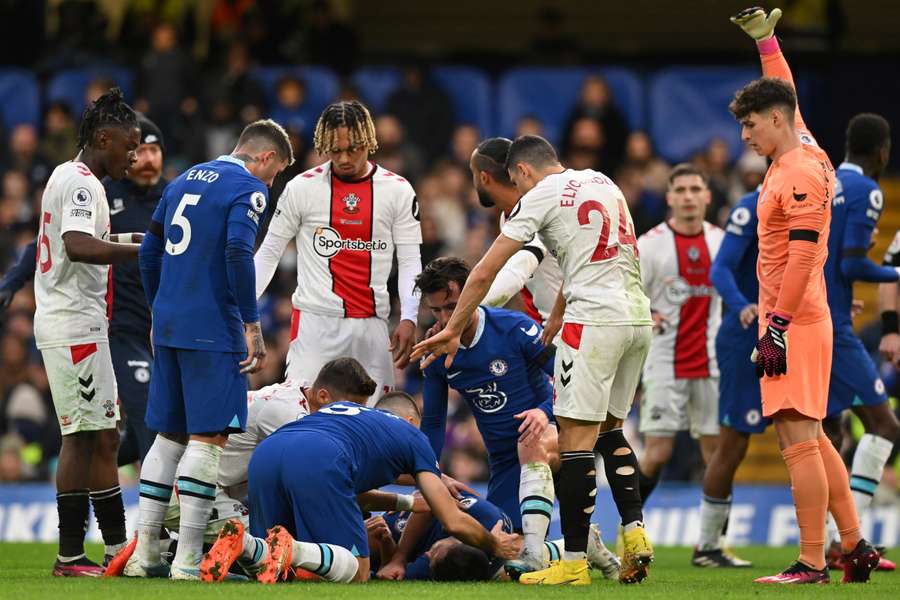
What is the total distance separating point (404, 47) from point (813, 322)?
1413 cm

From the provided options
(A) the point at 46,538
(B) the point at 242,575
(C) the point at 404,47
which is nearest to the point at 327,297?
(B) the point at 242,575

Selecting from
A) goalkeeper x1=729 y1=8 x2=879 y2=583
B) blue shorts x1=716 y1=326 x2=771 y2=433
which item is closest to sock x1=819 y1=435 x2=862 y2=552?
goalkeeper x1=729 y1=8 x2=879 y2=583

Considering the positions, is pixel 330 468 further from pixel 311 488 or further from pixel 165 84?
pixel 165 84

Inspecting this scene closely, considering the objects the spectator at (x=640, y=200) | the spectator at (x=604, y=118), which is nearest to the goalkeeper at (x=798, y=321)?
the spectator at (x=640, y=200)

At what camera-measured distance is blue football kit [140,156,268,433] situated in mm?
8031

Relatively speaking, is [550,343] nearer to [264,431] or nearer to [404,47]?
[264,431]

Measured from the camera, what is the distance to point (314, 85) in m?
18.4

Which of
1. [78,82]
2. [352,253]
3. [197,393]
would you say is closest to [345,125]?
[352,253]

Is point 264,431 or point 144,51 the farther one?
point 144,51

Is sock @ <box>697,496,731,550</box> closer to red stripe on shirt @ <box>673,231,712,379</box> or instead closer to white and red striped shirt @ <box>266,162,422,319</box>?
red stripe on shirt @ <box>673,231,712,379</box>

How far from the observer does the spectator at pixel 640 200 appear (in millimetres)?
16703

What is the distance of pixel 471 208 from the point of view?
17.5m

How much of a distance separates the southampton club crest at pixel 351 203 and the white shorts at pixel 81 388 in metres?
1.79

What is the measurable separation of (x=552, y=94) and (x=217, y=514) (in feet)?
36.1
